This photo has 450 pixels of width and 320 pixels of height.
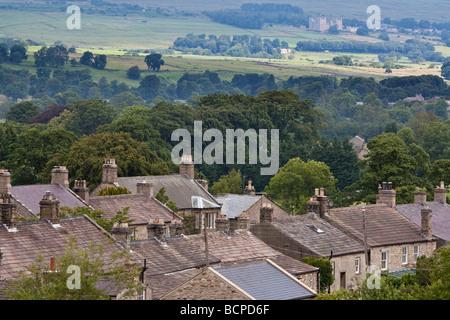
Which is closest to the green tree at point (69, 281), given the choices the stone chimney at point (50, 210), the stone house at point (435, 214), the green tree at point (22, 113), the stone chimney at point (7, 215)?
the stone chimney at point (7, 215)

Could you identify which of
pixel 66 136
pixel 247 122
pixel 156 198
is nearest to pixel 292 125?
pixel 247 122

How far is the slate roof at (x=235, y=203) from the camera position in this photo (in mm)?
78062

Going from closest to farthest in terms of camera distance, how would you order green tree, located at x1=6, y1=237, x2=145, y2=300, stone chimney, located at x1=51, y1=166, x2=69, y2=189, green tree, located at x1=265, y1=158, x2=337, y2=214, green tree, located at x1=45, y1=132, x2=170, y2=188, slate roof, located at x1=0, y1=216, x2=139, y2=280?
green tree, located at x1=6, y1=237, x2=145, y2=300 < slate roof, located at x1=0, y1=216, x2=139, y2=280 < stone chimney, located at x1=51, y1=166, x2=69, y2=189 < green tree, located at x1=45, y1=132, x2=170, y2=188 < green tree, located at x1=265, y1=158, x2=337, y2=214

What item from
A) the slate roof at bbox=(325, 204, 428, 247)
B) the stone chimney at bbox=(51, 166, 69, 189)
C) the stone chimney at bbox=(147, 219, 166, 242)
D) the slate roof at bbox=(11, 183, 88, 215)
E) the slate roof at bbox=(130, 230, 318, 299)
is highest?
the stone chimney at bbox=(147, 219, 166, 242)

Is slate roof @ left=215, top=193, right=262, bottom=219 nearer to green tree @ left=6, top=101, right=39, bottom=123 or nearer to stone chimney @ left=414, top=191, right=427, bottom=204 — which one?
stone chimney @ left=414, top=191, right=427, bottom=204

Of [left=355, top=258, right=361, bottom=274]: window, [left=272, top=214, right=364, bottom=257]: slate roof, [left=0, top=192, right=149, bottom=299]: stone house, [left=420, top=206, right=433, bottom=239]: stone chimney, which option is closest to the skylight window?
[left=272, top=214, right=364, bottom=257]: slate roof

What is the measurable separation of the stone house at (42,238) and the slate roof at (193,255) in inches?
38.3

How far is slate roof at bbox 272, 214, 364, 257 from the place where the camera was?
2338 inches

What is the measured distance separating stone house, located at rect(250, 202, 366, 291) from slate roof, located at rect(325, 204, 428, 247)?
148cm

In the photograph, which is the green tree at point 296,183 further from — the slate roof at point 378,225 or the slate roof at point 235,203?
the slate roof at point 378,225

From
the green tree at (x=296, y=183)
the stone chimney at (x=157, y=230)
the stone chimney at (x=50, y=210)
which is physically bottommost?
the green tree at (x=296, y=183)

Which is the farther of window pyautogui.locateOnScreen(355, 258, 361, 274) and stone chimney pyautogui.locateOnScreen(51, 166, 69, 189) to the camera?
stone chimney pyautogui.locateOnScreen(51, 166, 69, 189)
